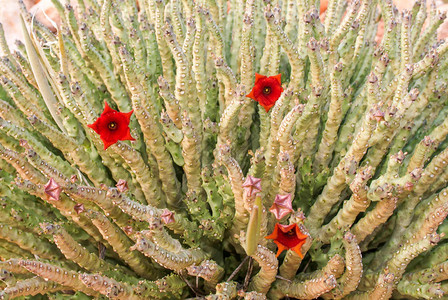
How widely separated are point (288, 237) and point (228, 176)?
1.08 ft

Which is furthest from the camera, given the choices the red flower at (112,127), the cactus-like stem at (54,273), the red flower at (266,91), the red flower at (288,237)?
the red flower at (266,91)

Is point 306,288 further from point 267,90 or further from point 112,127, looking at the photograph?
point 112,127

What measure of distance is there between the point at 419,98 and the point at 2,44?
2.46m

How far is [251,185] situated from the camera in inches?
51.8

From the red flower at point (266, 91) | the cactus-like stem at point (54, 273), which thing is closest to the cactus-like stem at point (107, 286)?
the cactus-like stem at point (54, 273)

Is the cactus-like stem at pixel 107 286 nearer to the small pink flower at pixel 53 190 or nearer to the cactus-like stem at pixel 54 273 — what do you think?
the cactus-like stem at pixel 54 273

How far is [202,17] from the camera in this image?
6.66 feet

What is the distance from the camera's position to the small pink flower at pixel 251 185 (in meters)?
1.32

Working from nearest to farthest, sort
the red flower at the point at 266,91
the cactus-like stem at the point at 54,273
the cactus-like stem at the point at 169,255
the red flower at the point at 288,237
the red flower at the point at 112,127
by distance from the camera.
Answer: the cactus-like stem at the point at 169,255, the cactus-like stem at the point at 54,273, the red flower at the point at 288,237, the red flower at the point at 112,127, the red flower at the point at 266,91

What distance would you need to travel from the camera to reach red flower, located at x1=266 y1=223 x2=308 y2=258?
1.49m

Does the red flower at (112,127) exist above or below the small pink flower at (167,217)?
above

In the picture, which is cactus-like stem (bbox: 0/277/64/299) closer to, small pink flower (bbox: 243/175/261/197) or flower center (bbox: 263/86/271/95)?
small pink flower (bbox: 243/175/261/197)

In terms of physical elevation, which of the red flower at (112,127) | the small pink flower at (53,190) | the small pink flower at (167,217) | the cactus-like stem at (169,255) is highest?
the red flower at (112,127)

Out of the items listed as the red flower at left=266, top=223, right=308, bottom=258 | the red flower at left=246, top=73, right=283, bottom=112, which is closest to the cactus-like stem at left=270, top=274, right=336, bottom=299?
the red flower at left=266, top=223, right=308, bottom=258
